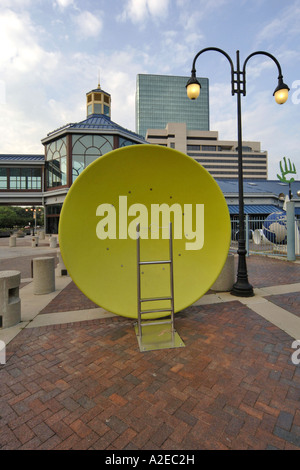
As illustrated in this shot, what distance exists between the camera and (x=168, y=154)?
3.96 meters

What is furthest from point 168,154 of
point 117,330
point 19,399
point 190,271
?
point 19,399

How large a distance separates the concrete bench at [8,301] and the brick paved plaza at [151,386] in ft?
1.10

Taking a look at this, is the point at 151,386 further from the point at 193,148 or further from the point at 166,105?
the point at 166,105

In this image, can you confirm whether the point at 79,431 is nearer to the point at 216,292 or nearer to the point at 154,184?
the point at 154,184

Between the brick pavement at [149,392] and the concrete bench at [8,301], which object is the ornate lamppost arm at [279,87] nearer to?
the brick pavement at [149,392]

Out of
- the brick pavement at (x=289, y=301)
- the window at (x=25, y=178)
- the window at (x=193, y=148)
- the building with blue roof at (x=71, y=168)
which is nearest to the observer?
the brick pavement at (x=289, y=301)

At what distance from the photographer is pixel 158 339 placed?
3811 mm

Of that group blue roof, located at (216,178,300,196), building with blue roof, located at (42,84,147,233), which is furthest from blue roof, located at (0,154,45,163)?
→ blue roof, located at (216,178,300,196)

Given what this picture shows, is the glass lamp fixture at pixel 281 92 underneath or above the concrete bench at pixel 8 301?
above

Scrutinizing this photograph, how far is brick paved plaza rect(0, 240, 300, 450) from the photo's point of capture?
211cm

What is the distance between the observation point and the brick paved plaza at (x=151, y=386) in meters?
2.11

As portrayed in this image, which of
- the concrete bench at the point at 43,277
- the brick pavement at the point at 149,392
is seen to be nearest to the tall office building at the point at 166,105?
the concrete bench at the point at 43,277

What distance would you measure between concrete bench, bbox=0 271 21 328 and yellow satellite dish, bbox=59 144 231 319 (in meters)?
1.57

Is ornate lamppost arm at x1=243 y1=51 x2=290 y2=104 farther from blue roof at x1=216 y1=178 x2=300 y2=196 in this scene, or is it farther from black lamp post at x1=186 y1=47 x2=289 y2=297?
blue roof at x1=216 y1=178 x2=300 y2=196
